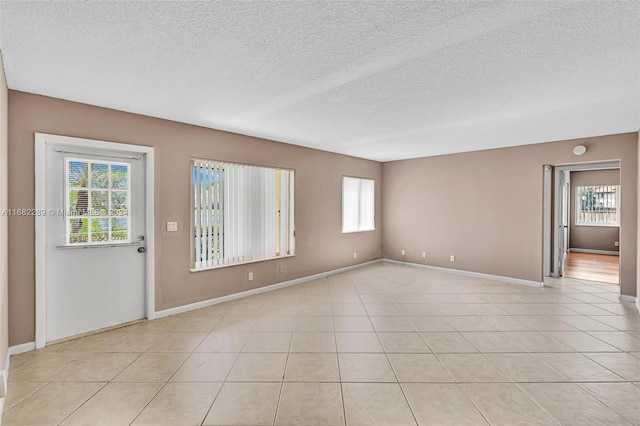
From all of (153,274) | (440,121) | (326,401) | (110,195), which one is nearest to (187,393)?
(326,401)

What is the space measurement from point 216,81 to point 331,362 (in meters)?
2.76

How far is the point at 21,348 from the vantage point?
2.80 meters

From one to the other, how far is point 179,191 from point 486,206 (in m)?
5.49

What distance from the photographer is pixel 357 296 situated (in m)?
4.60

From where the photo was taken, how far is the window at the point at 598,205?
8125 millimetres

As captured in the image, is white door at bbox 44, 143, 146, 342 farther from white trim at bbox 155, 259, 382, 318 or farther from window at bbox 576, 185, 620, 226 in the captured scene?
window at bbox 576, 185, 620, 226

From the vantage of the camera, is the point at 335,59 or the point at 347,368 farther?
the point at 347,368

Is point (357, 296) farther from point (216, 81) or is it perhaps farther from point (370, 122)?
point (216, 81)

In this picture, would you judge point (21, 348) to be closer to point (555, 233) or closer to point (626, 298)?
point (626, 298)

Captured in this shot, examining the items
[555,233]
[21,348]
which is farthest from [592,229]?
[21,348]

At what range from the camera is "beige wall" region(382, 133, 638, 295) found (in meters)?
4.48

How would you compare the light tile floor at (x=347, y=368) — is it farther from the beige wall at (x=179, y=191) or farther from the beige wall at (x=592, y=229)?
the beige wall at (x=592, y=229)

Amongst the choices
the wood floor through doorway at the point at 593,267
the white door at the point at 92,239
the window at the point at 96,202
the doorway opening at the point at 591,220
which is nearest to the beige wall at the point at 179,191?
the white door at the point at 92,239

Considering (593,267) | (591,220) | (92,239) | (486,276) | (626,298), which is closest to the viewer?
(92,239)
